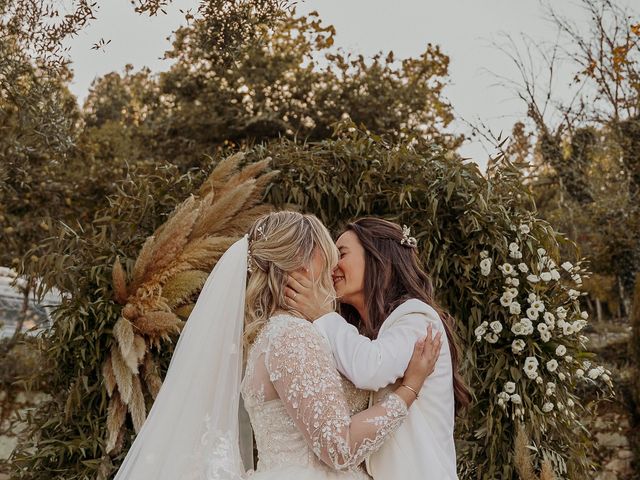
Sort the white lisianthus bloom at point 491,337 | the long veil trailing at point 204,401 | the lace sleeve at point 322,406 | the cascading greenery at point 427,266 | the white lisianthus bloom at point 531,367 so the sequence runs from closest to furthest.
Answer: the lace sleeve at point 322,406
the long veil trailing at point 204,401
the cascading greenery at point 427,266
the white lisianthus bloom at point 531,367
the white lisianthus bloom at point 491,337

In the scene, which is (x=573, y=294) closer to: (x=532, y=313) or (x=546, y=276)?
(x=546, y=276)

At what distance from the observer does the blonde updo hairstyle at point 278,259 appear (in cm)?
275

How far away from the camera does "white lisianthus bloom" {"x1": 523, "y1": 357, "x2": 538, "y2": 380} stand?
167 inches

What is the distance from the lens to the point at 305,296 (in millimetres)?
2723

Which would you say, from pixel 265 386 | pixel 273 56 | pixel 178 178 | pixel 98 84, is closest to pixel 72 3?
pixel 178 178

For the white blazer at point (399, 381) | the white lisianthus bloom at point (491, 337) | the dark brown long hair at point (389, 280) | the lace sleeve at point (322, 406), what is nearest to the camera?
the lace sleeve at point (322, 406)

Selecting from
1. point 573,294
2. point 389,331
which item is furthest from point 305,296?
point 573,294

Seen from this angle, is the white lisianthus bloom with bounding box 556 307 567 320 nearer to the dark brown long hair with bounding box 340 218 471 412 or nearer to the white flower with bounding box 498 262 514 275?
the white flower with bounding box 498 262 514 275

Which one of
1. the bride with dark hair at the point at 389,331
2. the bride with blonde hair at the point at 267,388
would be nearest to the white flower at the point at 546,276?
the bride with dark hair at the point at 389,331

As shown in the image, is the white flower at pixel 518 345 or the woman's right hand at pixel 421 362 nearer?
the woman's right hand at pixel 421 362

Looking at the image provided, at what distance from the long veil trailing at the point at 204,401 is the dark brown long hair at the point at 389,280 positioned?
0.52 metres

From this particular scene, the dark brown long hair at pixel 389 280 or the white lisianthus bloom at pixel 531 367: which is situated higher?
the dark brown long hair at pixel 389 280

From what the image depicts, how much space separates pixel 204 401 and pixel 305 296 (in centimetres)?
52

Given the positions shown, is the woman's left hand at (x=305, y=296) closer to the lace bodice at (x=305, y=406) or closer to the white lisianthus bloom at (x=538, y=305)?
the lace bodice at (x=305, y=406)
